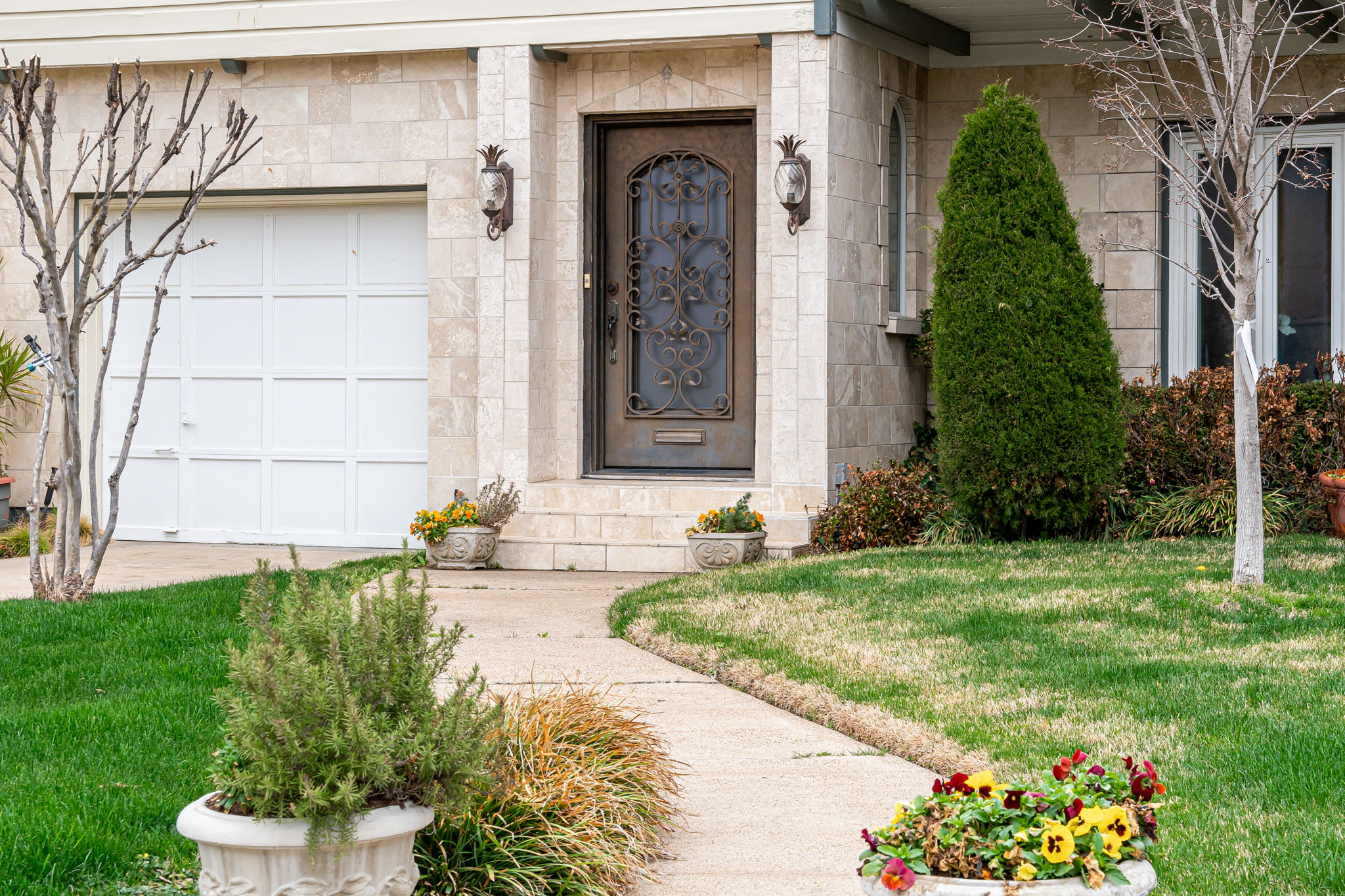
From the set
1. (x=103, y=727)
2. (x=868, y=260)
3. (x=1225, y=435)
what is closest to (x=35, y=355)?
(x=868, y=260)

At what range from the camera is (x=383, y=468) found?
37.9 ft

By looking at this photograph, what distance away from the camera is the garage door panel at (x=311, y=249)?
454 inches

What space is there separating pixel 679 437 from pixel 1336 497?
14.9 ft

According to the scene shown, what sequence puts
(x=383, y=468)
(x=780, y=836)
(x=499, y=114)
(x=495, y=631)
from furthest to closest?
1. (x=383, y=468)
2. (x=499, y=114)
3. (x=495, y=631)
4. (x=780, y=836)

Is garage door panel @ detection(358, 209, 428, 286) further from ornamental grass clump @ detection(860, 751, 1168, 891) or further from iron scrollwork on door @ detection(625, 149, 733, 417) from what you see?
ornamental grass clump @ detection(860, 751, 1168, 891)

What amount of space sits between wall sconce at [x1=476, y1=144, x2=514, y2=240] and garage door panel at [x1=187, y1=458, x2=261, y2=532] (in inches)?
120

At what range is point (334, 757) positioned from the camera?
3.17 m

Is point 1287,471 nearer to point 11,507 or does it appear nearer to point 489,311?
point 489,311

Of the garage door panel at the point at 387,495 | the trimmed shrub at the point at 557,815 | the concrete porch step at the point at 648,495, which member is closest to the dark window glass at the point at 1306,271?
the concrete porch step at the point at 648,495

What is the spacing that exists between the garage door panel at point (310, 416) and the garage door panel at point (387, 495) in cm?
34

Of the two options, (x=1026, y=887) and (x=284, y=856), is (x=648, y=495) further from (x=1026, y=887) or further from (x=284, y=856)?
(x=1026, y=887)

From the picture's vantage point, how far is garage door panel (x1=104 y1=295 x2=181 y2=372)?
11.8m

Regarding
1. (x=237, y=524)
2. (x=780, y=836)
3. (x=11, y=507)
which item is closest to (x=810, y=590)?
(x=780, y=836)

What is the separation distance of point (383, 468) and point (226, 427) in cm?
141
